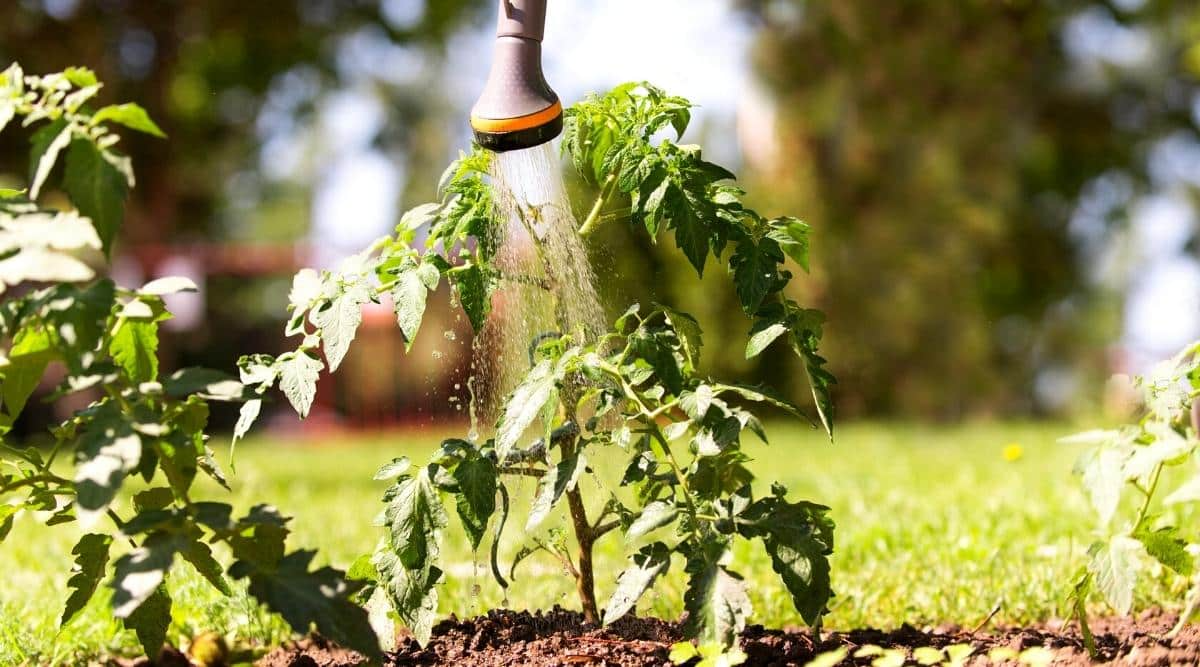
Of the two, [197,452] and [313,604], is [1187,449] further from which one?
[197,452]

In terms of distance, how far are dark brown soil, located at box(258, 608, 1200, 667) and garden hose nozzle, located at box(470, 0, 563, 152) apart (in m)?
0.69

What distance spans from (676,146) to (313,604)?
0.77 meters

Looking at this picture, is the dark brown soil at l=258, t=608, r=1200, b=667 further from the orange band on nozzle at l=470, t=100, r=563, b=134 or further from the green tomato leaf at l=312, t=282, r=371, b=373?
the orange band on nozzle at l=470, t=100, r=563, b=134

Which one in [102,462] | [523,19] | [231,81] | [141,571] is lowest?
[141,571]

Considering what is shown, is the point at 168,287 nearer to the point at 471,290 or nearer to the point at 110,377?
the point at 110,377

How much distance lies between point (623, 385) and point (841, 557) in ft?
5.12

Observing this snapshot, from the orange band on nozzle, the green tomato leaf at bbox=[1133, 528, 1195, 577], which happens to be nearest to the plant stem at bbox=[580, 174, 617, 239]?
the orange band on nozzle

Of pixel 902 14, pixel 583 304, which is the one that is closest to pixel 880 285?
pixel 902 14

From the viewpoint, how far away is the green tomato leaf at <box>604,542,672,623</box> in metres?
1.51

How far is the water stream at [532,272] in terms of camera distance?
5.74ft

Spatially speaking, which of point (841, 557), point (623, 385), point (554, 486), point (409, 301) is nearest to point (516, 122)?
point (409, 301)

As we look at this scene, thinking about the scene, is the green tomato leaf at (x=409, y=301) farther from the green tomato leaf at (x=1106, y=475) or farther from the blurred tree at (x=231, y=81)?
the blurred tree at (x=231, y=81)

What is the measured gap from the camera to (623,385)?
1.58m

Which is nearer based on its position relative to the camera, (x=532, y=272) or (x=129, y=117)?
(x=129, y=117)
